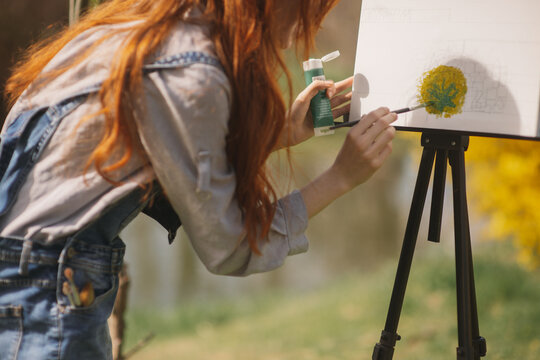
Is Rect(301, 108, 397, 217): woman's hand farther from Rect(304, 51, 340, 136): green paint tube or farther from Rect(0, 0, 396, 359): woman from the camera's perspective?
Rect(304, 51, 340, 136): green paint tube

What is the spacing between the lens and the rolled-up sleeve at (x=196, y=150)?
0.96 metres

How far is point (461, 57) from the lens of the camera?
1469 mm

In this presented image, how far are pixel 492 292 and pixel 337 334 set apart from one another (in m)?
0.91

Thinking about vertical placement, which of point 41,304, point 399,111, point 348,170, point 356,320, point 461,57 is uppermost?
point 461,57

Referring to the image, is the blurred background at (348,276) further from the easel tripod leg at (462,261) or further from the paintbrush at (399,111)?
the easel tripod leg at (462,261)

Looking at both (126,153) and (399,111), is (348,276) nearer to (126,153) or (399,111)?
(399,111)

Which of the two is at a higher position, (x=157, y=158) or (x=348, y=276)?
(x=157, y=158)

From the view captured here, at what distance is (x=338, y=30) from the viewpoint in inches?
176

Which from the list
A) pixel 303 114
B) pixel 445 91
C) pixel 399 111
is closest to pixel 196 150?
pixel 303 114

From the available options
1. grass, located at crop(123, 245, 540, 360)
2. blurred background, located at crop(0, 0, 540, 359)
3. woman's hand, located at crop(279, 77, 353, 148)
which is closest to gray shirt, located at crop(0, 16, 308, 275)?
woman's hand, located at crop(279, 77, 353, 148)

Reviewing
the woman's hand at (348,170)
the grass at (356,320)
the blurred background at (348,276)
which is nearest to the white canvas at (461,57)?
the woman's hand at (348,170)

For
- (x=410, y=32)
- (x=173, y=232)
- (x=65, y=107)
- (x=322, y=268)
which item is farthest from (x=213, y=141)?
(x=322, y=268)

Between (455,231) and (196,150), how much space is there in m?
0.79

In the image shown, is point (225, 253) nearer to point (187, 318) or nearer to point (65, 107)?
point (65, 107)
